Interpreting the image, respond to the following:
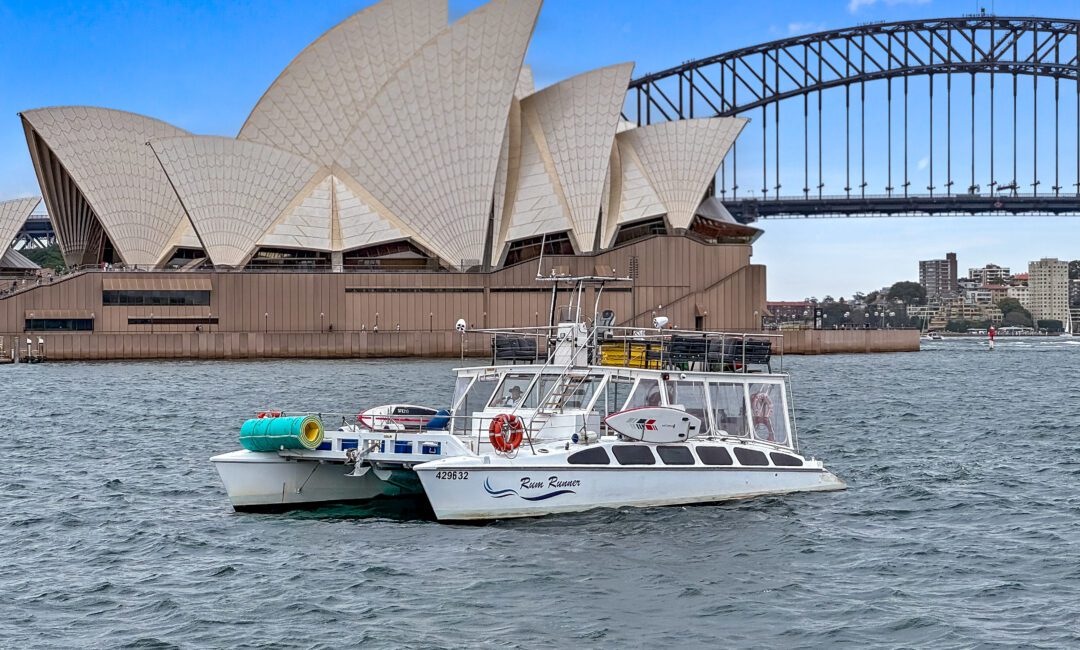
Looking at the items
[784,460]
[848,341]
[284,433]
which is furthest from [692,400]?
[848,341]

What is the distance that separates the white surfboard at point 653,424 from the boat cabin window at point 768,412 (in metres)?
2.21

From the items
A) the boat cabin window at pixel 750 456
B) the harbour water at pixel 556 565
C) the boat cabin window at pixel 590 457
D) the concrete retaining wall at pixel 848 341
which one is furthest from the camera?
the concrete retaining wall at pixel 848 341

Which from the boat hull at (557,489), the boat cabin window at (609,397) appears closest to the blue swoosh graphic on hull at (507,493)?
the boat hull at (557,489)

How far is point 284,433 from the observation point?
774 inches

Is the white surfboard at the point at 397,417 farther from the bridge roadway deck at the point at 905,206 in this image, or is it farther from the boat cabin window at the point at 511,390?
the bridge roadway deck at the point at 905,206

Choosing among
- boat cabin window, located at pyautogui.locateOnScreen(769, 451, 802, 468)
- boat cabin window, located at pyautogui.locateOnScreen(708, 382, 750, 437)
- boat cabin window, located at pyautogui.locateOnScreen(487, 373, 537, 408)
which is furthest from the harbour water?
boat cabin window, located at pyautogui.locateOnScreen(487, 373, 537, 408)

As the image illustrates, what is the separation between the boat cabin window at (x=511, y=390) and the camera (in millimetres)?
22109

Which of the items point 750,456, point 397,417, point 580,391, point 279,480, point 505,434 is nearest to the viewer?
point 505,434

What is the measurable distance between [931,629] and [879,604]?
1063 millimetres

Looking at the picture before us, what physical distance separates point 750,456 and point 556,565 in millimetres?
5157

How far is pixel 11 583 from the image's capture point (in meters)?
16.4

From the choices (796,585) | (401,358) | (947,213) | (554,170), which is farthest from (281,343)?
(947,213)

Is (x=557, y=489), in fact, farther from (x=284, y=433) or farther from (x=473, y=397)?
(x=284, y=433)

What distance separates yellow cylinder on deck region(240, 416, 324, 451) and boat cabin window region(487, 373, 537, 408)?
3.42 m
